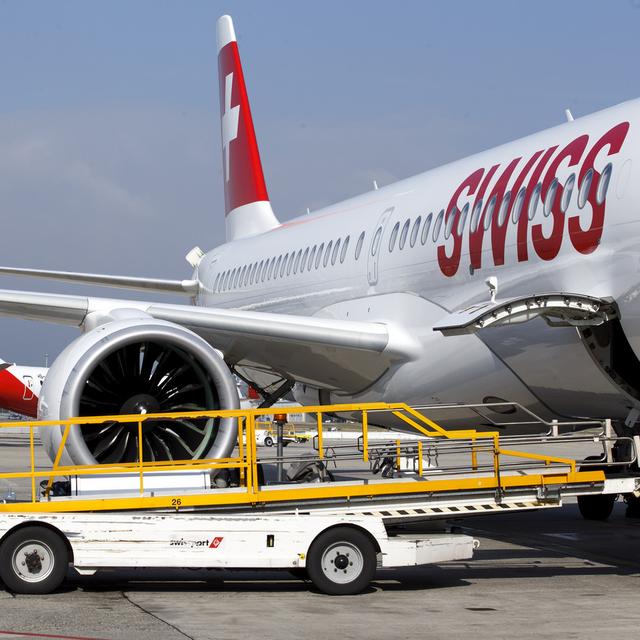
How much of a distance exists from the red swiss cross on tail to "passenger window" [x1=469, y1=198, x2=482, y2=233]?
8868 mm

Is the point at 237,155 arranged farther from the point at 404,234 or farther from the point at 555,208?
the point at 555,208

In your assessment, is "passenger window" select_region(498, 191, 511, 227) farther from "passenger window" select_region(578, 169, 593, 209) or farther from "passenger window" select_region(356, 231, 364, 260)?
"passenger window" select_region(356, 231, 364, 260)

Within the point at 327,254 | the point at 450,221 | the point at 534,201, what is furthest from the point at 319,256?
the point at 534,201

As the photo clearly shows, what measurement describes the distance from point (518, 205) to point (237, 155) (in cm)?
1142

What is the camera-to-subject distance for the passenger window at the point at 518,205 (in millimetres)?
10938

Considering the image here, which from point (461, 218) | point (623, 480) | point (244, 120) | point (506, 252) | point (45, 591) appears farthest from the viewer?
point (244, 120)

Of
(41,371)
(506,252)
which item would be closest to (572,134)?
(506,252)

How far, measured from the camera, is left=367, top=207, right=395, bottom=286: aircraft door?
13.8 metres

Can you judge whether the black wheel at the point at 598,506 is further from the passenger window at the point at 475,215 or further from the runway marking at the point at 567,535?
the passenger window at the point at 475,215

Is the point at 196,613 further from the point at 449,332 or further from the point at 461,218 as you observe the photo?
the point at 461,218

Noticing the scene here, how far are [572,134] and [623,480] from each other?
3.38 m

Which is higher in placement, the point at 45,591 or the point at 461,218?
the point at 461,218

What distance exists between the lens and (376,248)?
14.0 metres

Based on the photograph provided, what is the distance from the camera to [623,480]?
9.48 m
